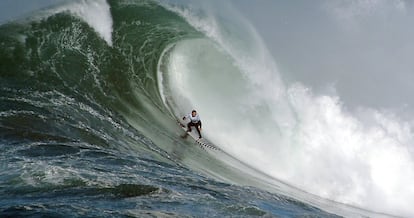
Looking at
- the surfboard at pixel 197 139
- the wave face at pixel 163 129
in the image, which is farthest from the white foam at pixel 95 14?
the surfboard at pixel 197 139

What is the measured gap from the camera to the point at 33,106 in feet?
38.8

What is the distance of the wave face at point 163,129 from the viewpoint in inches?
305

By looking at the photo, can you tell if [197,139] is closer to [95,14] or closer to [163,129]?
[163,129]

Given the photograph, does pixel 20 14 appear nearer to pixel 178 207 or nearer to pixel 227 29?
pixel 227 29

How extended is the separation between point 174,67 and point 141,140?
6.22 meters

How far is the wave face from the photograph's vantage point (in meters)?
7.73

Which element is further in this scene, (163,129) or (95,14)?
(95,14)

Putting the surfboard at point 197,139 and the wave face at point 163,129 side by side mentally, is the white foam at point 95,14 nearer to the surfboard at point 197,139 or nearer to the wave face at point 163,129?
the wave face at point 163,129

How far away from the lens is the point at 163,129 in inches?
565

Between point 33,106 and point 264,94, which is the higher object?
point 264,94

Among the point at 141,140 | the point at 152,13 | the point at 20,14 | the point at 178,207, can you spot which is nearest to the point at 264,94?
the point at 152,13

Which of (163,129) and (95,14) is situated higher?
(95,14)

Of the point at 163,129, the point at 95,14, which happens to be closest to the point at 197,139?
the point at 163,129

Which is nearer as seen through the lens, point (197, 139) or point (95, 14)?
point (197, 139)
